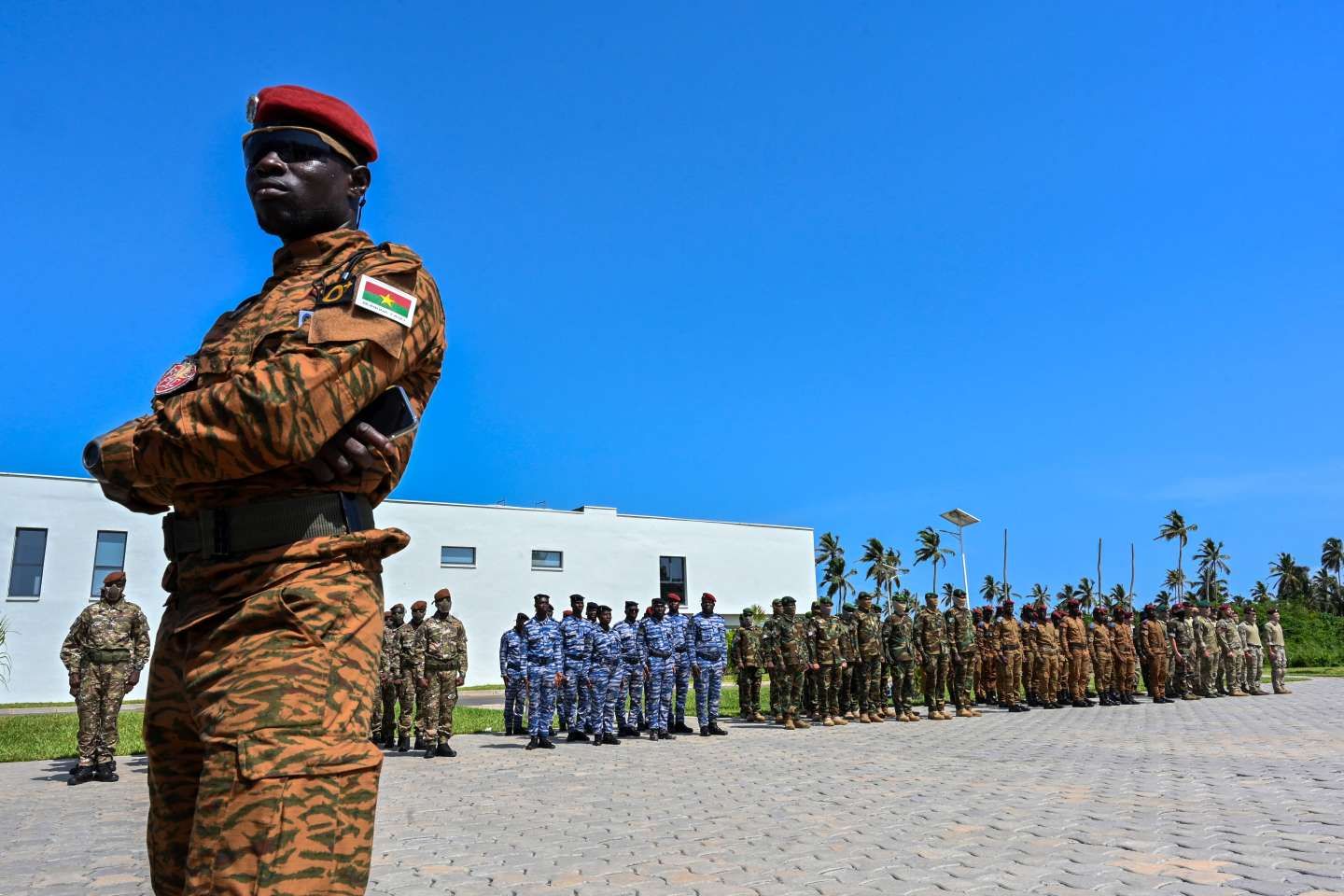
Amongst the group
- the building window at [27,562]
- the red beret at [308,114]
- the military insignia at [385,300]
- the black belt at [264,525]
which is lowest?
the black belt at [264,525]

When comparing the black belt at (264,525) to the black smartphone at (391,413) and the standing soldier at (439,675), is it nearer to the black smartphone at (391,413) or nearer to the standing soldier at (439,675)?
the black smartphone at (391,413)

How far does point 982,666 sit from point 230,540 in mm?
19716

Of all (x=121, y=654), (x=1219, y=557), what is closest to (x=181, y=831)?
(x=121, y=654)

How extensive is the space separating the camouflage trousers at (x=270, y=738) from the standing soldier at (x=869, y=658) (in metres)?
14.7

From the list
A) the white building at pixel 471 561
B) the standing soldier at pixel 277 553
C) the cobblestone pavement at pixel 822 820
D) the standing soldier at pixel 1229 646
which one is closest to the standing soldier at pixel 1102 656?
the standing soldier at pixel 1229 646

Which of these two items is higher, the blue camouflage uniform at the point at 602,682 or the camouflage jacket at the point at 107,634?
the camouflage jacket at the point at 107,634

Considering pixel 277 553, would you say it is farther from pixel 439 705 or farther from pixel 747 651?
pixel 747 651

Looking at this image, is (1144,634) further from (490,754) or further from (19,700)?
(19,700)

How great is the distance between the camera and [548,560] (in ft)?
111

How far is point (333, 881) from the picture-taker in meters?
1.70

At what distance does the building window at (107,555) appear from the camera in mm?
26375

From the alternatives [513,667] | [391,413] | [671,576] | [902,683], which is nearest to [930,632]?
[902,683]

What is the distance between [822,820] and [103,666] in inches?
319

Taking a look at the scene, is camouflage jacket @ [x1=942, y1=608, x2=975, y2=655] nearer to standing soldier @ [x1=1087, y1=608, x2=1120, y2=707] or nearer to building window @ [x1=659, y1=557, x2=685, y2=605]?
standing soldier @ [x1=1087, y1=608, x2=1120, y2=707]
